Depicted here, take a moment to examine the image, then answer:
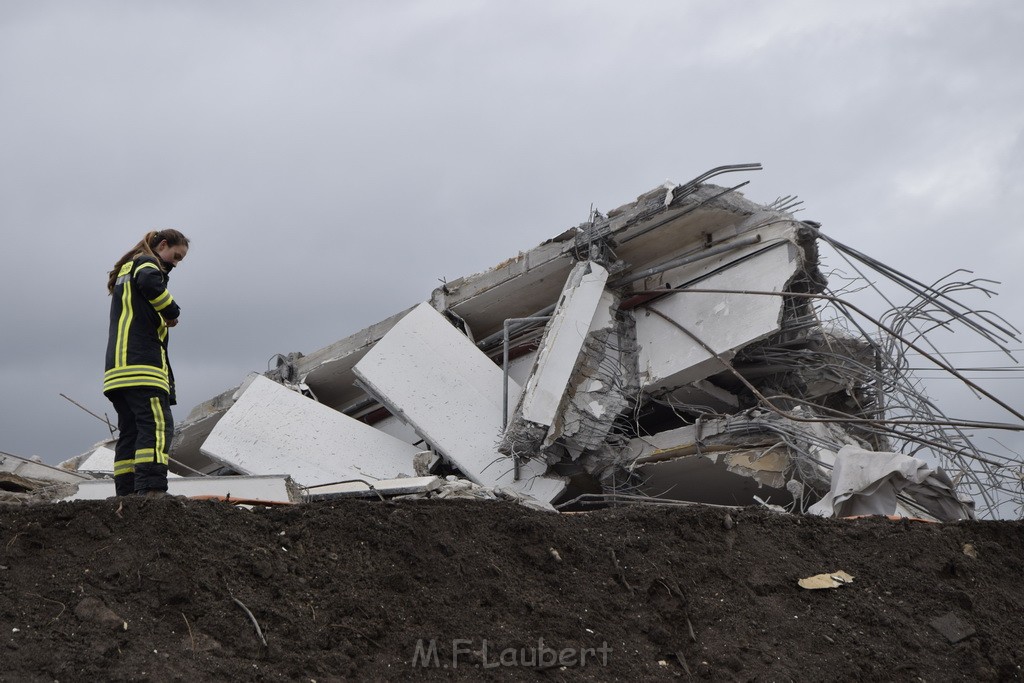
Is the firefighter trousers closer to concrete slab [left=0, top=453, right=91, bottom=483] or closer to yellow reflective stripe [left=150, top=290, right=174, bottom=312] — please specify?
yellow reflective stripe [left=150, top=290, right=174, bottom=312]

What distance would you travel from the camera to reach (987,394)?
5.04m

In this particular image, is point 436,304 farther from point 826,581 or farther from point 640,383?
point 826,581

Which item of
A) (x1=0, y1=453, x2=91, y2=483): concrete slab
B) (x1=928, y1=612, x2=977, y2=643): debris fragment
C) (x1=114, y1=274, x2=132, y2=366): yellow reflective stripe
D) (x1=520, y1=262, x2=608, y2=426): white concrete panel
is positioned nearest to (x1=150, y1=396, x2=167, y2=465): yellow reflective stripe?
(x1=114, y1=274, x2=132, y2=366): yellow reflective stripe

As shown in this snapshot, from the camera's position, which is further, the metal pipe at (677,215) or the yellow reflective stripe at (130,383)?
the metal pipe at (677,215)

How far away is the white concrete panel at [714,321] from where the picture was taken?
6680 mm

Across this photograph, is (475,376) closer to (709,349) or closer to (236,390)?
(709,349)

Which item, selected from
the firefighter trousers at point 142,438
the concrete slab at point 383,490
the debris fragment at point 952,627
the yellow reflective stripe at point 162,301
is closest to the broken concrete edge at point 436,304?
the concrete slab at point 383,490

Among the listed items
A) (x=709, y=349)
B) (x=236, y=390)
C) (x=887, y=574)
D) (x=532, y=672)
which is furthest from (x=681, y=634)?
(x=236, y=390)

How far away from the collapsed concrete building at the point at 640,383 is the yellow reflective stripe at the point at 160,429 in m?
2.31

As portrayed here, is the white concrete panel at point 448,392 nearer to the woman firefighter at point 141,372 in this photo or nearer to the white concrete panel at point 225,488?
the white concrete panel at point 225,488

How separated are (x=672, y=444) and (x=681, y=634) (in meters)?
3.08

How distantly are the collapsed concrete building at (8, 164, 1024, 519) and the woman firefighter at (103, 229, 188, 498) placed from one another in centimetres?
223

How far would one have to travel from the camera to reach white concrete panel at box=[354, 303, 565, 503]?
6898 millimetres

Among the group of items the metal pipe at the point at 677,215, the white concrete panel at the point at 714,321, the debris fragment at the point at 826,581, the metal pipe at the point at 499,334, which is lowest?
the debris fragment at the point at 826,581
